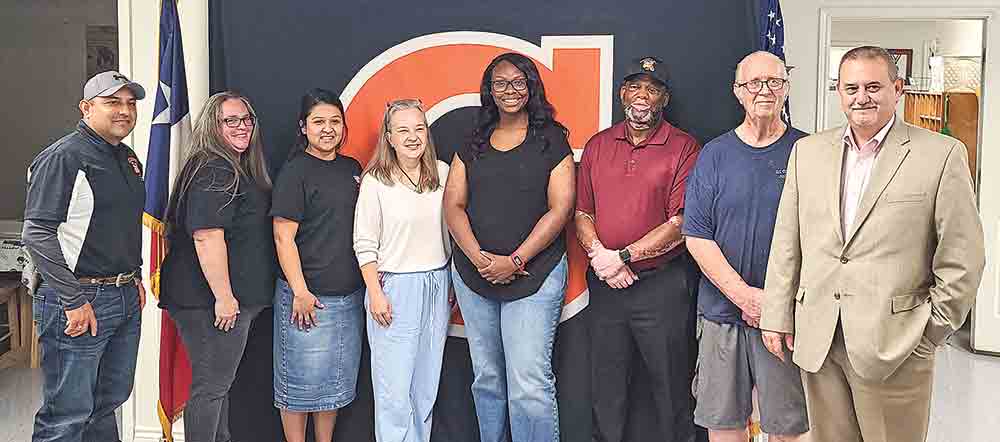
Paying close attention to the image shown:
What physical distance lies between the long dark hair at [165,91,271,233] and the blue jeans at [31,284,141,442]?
0.36m

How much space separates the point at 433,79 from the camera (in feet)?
12.3

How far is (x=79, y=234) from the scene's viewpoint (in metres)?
3.17

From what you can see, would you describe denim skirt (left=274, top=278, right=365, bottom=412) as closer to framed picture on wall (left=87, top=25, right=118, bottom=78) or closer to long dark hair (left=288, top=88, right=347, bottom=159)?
long dark hair (left=288, top=88, right=347, bottom=159)

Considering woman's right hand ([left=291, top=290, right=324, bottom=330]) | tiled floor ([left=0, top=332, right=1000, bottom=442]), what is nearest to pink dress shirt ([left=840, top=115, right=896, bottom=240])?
woman's right hand ([left=291, top=290, right=324, bottom=330])

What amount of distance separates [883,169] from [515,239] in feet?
4.33

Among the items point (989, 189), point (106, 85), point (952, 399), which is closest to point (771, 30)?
point (106, 85)

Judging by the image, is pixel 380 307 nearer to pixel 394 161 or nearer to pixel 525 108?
pixel 394 161

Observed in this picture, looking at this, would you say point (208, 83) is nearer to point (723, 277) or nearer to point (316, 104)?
point (316, 104)

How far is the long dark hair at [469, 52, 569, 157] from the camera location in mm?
3490

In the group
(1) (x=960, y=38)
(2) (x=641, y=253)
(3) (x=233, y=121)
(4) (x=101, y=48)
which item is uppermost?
(1) (x=960, y=38)

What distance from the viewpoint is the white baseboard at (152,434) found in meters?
4.15

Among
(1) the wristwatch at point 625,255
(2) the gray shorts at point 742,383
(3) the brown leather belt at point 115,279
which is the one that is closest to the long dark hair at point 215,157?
(3) the brown leather belt at point 115,279

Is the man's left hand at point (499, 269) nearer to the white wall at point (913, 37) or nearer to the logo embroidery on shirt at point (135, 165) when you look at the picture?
the logo embroidery on shirt at point (135, 165)

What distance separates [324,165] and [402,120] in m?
0.34
